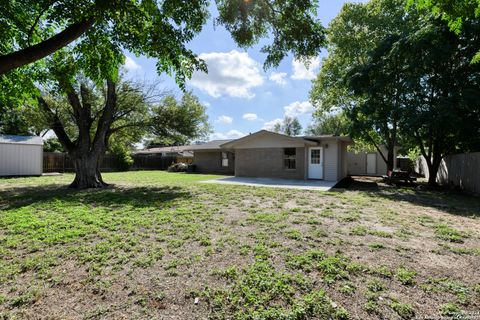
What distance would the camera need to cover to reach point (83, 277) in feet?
10.9

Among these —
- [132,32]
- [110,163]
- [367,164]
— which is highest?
[132,32]

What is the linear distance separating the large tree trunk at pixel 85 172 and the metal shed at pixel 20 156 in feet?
28.8

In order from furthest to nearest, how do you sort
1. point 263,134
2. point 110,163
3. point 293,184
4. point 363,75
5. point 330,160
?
point 110,163 → point 263,134 → point 330,160 → point 363,75 → point 293,184

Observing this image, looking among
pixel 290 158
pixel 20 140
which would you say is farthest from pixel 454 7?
pixel 20 140

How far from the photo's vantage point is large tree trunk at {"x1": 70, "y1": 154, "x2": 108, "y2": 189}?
11594mm

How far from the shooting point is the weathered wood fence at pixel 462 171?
10844 millimetres

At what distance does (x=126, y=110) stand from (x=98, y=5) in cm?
1050

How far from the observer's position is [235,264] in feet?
11.8

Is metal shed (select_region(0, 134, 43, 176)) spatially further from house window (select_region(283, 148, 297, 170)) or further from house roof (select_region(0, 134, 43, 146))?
house window (select_region(283, 148, 297, 170))

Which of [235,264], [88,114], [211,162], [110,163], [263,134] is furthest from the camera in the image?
[110,163]

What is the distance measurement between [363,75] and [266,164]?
759 centimetres

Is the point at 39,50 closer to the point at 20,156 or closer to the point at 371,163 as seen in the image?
the point at 20,156

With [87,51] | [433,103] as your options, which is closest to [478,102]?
[433,103]

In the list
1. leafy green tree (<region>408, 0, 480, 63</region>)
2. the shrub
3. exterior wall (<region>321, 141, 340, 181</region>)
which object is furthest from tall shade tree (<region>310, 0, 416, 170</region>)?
the shrub
